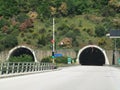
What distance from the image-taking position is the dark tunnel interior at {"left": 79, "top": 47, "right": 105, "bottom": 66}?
117581mm

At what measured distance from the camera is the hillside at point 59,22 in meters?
118

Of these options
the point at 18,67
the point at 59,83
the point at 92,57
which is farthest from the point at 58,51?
the point at 59,83

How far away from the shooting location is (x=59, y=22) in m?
133

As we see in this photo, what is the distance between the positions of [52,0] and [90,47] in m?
39.1

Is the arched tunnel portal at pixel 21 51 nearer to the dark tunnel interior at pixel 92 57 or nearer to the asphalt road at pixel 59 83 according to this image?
the dark tunnel interior at pixel 92 57

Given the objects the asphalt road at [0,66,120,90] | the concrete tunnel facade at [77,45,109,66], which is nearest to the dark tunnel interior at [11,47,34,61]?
the concrete tunnel facade at [77,45,109,66]

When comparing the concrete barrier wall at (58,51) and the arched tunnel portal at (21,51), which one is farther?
the arched tunnel portal at (21,51)

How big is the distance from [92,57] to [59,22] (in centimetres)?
1554

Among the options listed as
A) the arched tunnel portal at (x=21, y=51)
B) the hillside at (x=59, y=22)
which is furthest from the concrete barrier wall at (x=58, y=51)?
the hillside at (x=59, y=22)

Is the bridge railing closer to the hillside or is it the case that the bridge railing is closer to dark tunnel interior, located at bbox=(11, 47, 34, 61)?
dark tunnel interior, located at bbox=(11, 47, 34, 61)

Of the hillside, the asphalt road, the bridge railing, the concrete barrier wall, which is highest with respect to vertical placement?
the hillside

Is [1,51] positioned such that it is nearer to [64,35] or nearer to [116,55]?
[64,35]

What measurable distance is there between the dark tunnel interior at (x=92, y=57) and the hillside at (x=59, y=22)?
2.54 m

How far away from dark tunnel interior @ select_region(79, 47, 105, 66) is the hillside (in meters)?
2.54
